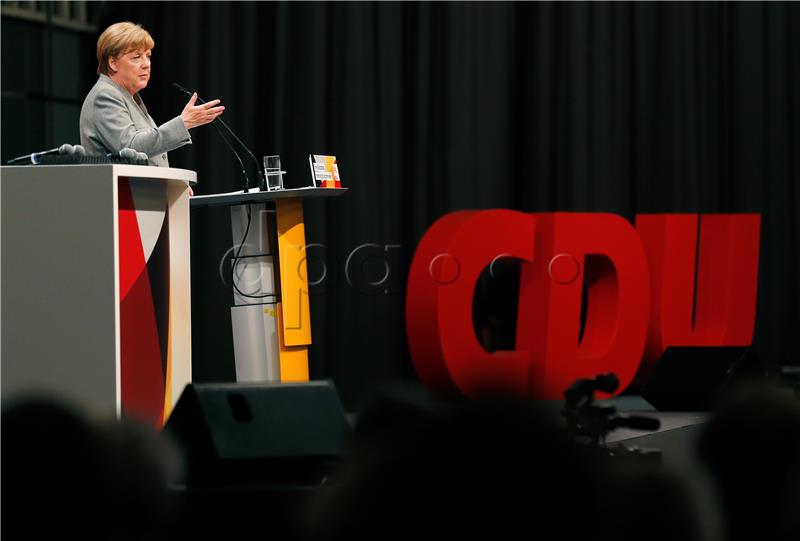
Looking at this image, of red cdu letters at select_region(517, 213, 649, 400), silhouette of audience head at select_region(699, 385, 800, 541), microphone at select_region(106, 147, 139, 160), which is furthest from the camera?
red cdu letters at select_region(517, 213, 649, 400)

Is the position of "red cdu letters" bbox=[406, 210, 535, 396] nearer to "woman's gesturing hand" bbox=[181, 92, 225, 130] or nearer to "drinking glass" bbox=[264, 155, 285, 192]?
"drinking glass" bbox=[264, 155, 285, 192]

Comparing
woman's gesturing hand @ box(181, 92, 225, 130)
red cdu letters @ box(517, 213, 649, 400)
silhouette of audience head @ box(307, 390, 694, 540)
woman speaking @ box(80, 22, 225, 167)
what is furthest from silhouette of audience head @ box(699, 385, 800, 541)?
red cdu letters @ box(517, 213, 649, 400)

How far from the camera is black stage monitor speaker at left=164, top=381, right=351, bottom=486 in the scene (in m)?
1.49

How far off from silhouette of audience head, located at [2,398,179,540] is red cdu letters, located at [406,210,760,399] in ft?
11.3

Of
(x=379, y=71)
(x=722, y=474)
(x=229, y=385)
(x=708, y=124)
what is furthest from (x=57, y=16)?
(x=722, y=474)

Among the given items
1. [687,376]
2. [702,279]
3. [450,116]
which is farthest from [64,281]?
[702,279]

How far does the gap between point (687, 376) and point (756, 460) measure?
10.8ft

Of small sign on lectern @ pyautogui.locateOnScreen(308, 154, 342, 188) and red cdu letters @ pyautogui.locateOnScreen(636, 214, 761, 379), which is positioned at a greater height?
small sign on lectern @ pyautogui.locateOnScreen(308, 154, 342, 188)

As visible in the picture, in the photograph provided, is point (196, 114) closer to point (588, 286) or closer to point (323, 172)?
point (323, 172)

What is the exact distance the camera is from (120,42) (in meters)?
3.08

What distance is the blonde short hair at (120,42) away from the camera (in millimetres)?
3080

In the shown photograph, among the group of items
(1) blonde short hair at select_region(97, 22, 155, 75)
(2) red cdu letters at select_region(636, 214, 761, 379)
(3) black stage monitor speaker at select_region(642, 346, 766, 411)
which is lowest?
(3) black stage monitor speaker at select_region(642, 346, 766, 411)

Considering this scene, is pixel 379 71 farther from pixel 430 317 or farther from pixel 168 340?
pixel 168 340

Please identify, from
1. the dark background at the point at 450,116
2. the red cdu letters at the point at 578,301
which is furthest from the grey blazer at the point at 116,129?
the dark background at the point at 450,116
